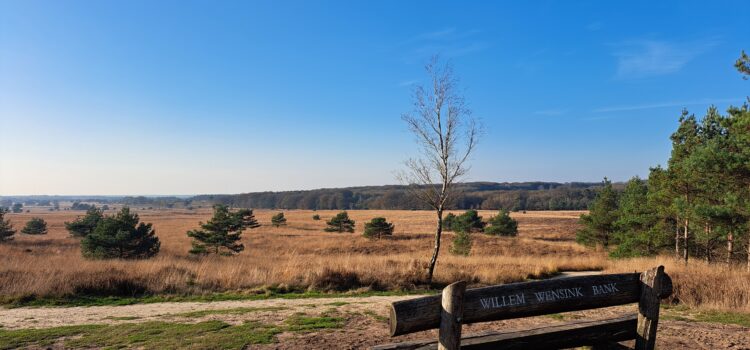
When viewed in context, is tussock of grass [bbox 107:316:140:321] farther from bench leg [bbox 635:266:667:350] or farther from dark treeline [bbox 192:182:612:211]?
dark treeline [bbox 192:182:612:211]

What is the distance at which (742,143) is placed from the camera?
12367 millimetres

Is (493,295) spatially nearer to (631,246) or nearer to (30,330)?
(30,330)

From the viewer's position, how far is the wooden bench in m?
3.60

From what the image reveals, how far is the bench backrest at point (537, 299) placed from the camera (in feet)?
11.6

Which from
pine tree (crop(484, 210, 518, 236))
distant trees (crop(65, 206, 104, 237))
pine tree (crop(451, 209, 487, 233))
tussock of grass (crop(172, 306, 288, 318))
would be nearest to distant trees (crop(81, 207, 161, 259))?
distant trees (crop(65, 206, 104, 237))

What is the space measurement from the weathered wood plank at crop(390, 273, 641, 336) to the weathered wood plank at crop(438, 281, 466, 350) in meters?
0.07

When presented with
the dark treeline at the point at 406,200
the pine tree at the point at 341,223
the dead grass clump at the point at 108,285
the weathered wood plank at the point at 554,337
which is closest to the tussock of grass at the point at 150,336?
the weathered wood plank at the point at 554,337

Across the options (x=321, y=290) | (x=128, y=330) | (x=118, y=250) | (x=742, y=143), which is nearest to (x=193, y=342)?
(x=128, y=330)

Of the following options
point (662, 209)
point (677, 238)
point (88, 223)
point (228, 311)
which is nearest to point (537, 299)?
point (228, 311)

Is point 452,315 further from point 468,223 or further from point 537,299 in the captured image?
point 468,223

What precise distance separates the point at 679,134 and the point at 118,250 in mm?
31117

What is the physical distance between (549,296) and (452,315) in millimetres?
1122

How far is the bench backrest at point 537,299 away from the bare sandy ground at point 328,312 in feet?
10.1

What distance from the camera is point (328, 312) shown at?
957 cm
